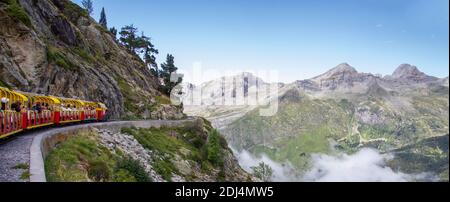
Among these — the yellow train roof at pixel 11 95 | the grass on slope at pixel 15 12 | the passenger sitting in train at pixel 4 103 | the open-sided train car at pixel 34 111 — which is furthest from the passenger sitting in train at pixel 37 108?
the grass on slope at pixel 15 12

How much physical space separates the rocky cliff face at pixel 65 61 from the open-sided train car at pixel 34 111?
575 cm

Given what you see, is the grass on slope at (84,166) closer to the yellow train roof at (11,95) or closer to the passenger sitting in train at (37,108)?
the yellow train roof at (11,95)

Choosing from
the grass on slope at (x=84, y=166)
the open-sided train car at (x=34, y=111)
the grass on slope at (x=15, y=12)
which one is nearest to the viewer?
Answer: the grass on slope at (x=84, y=166)

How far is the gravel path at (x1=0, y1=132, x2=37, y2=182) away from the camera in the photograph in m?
11.8

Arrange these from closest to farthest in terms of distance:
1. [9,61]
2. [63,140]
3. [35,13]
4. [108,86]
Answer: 1. [63,140]
2. [9,61]
3. [35,13]
4. [108,86]

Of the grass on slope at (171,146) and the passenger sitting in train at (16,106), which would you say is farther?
the grass on slope at (171,146)

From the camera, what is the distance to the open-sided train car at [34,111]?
63.1 ft

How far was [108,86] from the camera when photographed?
61812 millimetres

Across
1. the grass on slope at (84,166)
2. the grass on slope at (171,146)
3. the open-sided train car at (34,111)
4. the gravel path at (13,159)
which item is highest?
the open-sided train car at (34,111)

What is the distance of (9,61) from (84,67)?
1976 cm

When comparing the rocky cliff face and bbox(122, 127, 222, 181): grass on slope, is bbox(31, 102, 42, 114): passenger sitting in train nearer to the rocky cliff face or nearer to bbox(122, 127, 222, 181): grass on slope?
the rocky cliff face

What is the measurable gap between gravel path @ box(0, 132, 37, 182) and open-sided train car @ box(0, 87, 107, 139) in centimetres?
63
